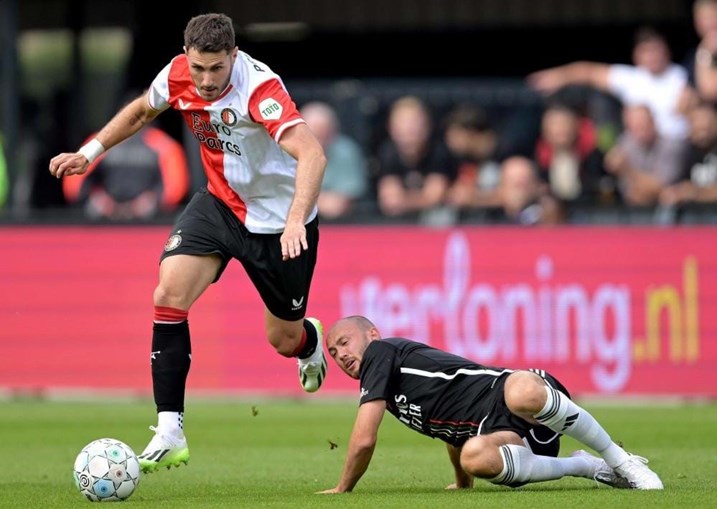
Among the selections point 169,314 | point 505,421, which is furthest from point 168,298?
point 505,421

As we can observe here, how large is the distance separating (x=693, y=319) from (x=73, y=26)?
10222 mm

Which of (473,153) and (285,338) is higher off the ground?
(473,153)

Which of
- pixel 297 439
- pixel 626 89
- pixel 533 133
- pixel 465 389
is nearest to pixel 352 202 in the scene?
pixel 533 133

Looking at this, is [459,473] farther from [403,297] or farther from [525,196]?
[525,196]

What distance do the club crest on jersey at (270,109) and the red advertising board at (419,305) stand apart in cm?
670

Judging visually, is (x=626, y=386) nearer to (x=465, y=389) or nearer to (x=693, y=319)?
(x=693, y=319)

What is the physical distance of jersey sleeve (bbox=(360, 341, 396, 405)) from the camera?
766 cm

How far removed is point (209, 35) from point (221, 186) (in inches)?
44.0

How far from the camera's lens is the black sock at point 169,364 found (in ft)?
27.2

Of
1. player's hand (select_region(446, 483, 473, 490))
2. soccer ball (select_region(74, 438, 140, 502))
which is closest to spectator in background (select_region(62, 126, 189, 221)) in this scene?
player's hand (select_region(446, 483, 473, 490))

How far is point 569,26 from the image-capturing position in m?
20.7

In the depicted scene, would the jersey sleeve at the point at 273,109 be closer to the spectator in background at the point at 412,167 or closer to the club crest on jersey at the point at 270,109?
the club crest on jersey at the point at 270,109

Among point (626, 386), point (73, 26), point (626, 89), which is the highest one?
point (73, 26)

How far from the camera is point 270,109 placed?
830cm
